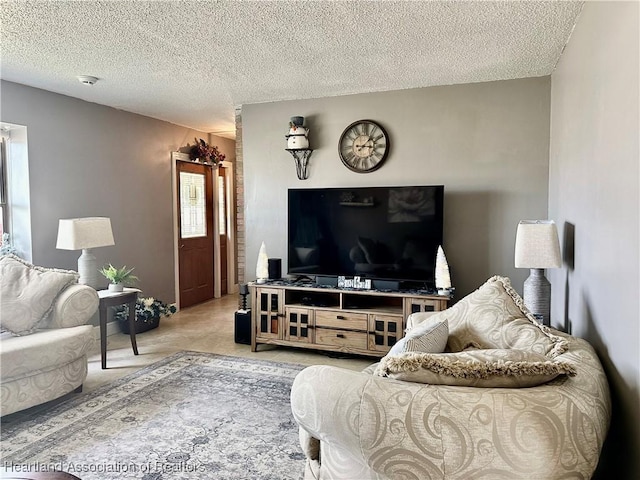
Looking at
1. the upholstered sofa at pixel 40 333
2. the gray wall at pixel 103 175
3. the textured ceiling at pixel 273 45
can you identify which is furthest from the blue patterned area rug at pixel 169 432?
the textured ceiling at pixel 273 45

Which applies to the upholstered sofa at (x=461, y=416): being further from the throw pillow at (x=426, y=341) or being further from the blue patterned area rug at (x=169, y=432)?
the blue patterned area rug at (x=169, y=432)

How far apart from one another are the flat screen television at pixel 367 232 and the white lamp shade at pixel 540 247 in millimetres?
1145

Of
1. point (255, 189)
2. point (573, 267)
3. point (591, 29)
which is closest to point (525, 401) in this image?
point (573, 267)

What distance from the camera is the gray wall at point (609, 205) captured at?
1506mm

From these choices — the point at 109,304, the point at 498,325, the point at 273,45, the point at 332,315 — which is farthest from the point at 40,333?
the point at 498,325

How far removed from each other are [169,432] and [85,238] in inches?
81.1

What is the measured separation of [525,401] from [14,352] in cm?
280

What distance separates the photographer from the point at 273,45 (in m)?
3.00

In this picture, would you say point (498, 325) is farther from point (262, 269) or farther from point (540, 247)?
point (262, 269)

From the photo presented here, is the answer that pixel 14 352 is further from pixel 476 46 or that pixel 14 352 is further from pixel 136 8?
pixel 476 46

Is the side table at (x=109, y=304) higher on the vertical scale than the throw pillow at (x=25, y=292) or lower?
lower

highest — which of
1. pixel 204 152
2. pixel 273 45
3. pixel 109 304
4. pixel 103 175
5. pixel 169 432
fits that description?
pixel 273 45

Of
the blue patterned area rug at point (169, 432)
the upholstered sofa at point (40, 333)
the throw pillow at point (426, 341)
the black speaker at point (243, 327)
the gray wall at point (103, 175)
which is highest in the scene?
the gray wall at point (103, 175)

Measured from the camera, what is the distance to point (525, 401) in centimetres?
126
